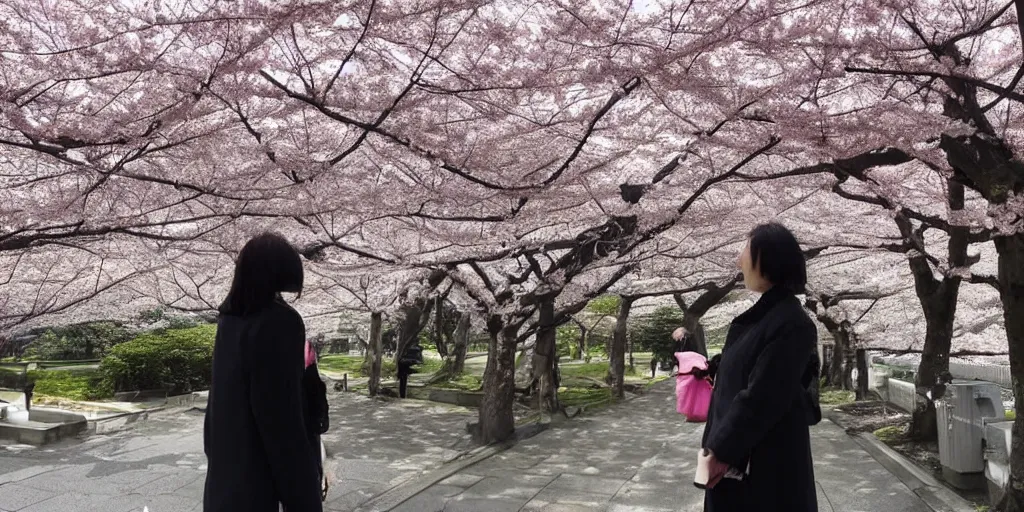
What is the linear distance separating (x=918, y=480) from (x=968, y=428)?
0.87 meters

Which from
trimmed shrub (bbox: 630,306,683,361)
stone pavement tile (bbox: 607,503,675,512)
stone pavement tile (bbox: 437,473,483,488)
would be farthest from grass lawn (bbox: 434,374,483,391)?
stone pavement tile (bbox: 607,503,675,512)

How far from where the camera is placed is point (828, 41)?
426cm

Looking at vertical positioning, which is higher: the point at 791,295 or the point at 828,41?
the point at 828,41

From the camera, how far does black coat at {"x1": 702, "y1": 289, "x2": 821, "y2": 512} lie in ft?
7.65

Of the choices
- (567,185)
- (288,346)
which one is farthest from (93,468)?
(288,346)

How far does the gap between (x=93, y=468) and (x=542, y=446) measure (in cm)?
596

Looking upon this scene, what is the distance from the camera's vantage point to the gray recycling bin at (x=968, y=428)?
6680 mm

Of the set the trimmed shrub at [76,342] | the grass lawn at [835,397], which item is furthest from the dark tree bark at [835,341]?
the trimmed shrub at [76,342]

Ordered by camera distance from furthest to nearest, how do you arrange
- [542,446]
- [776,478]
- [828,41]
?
1. [542,446]
2. [828,41]
3. [776,478]

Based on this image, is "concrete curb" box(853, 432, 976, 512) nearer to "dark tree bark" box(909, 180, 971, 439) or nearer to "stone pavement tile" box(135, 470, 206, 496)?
"dark tree bark" box(909, 180, 971, 439)

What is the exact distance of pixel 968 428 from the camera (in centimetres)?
671

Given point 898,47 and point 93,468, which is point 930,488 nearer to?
point 898,47

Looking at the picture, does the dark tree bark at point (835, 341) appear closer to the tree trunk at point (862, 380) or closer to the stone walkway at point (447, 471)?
the tree trunk at point (862, 380)

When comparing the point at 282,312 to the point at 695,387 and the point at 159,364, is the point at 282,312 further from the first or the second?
the point at 159,364
